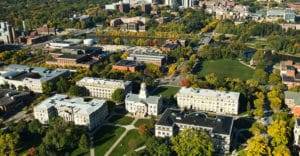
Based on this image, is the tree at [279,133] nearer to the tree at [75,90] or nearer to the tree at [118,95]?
the tree at [118,95]

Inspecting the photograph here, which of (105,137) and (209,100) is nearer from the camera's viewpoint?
(105,137)

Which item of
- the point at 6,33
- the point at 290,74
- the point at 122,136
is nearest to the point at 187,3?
the point at 6,33

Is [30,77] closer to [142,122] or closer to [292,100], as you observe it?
[142,122]

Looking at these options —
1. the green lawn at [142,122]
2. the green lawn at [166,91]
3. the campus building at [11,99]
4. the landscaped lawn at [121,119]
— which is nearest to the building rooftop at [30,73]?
the campus building at [11,99]

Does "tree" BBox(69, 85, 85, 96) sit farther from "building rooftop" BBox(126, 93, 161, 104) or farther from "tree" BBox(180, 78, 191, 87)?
"tree" BBox(180, 78, 191, 87)

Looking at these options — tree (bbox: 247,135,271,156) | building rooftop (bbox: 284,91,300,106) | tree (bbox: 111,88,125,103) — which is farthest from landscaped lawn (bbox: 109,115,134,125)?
building rooftop (bbox: 284,91,300,106)

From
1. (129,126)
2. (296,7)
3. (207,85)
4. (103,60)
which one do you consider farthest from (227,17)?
(129,126)

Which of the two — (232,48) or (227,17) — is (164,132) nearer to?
(232,48)
